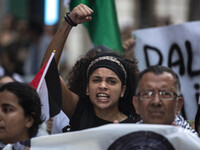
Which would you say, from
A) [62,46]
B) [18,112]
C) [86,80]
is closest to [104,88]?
[86,80]

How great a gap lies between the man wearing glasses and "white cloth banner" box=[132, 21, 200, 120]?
194 cm

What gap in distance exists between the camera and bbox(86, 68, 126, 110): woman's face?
4.28m

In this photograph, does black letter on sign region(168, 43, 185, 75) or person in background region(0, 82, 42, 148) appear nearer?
person in background region(0, 82, 42, 148)

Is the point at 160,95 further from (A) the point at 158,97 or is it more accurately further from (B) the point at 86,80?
(B) the point at 86,80

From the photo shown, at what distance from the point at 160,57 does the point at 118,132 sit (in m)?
2.59

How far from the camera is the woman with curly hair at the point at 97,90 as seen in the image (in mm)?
4311

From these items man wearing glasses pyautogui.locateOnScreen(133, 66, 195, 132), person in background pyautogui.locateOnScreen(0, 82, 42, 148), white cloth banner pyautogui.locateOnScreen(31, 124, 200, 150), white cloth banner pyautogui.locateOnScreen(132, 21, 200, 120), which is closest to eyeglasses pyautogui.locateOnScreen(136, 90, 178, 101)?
man wearing glasses pyautogui.locateOnScreen(133, 66, 195, 132)

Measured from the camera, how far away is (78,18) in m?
4.38

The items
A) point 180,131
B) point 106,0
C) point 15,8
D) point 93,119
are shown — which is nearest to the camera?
point 180,131

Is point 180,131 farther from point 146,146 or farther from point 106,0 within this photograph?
point 106,0

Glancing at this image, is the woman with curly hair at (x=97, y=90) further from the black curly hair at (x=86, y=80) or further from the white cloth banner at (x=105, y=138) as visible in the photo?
the white cloth banner at (x=105, y=138)

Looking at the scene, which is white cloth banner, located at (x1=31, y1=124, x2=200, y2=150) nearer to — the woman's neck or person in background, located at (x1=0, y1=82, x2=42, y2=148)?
person in background, located at (x1=0, y1=82, x2=42, y2=148)

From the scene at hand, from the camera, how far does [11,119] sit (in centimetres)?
373

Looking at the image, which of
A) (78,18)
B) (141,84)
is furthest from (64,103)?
(141,84)
